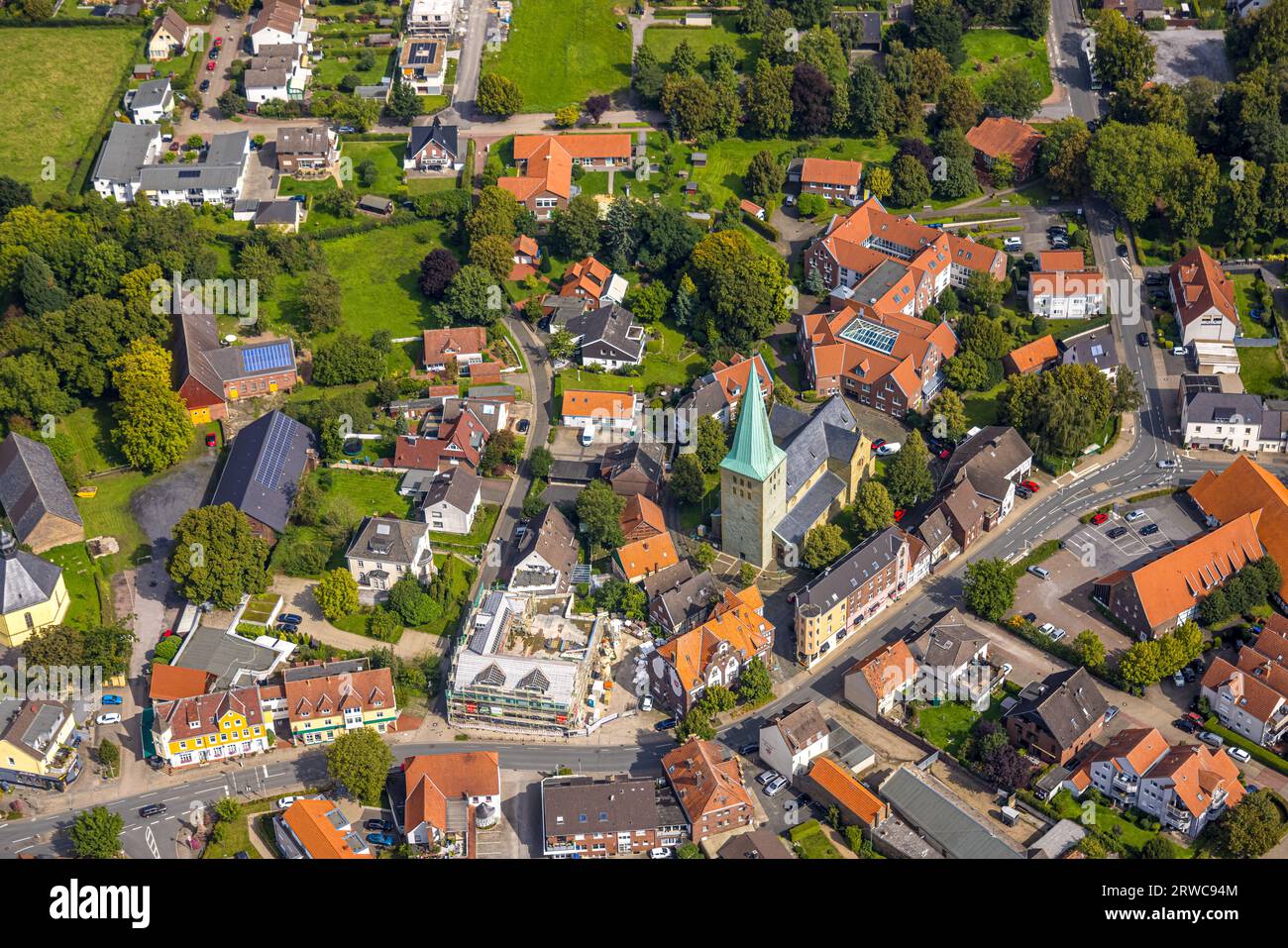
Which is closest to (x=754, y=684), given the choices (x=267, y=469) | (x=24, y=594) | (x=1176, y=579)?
(x=1176, y=579)

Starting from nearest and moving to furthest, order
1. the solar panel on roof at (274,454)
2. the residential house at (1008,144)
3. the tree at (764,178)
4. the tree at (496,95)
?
the solar panel on roof at (274,454) < the tree at (764,178) < the residential house at (1008,144) < the tree at (496,95)

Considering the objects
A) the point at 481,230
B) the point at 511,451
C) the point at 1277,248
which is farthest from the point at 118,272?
the point at 1277,248

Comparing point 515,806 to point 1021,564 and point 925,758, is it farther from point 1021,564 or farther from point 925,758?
point 1021,564

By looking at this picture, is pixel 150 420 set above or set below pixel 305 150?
below

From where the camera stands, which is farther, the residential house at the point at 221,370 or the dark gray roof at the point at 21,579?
the residential house at the point at 221,370

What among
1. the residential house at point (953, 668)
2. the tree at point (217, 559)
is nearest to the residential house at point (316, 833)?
the tree at point (217, 559)

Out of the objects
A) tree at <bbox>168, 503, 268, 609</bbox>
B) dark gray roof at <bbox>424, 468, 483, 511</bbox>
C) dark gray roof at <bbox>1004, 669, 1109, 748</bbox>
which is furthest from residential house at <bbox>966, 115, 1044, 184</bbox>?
tree at <bbox>168, 503, 268, 609</bbox>

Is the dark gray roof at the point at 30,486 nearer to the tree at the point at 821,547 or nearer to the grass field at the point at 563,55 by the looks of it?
the tree at the point at 821,547

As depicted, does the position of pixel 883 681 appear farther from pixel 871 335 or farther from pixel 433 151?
pixel 433 151
